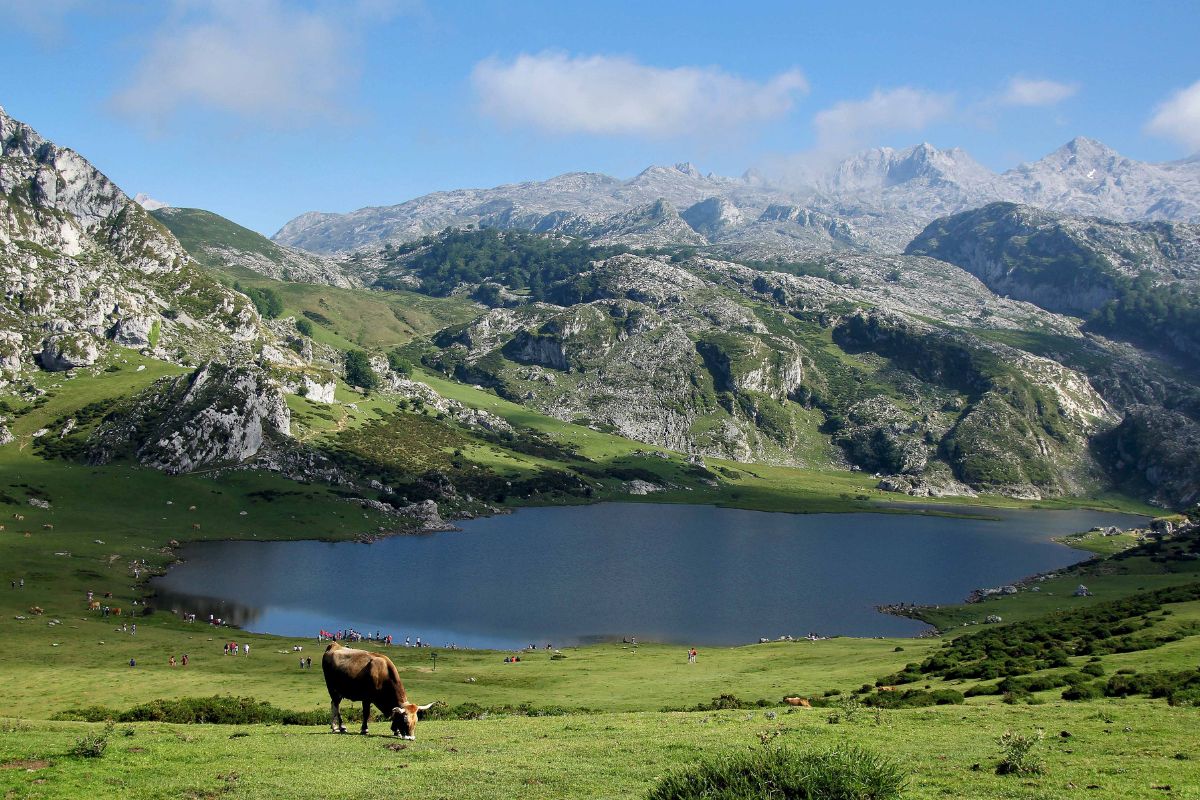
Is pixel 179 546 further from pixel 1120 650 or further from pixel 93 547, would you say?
pixel 1120 650

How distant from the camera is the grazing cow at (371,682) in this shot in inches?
1137

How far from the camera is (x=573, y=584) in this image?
140 m

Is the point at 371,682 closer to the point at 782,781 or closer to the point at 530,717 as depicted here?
the point at 530,717

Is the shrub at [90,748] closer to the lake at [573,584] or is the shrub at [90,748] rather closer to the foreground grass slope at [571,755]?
the foreground grass slope at [571,755]

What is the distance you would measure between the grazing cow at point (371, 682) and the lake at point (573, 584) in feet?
252

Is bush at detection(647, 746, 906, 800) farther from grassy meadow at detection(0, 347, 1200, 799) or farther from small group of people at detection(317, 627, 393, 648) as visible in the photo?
small group of people at detection(317, 627, 393, 648)

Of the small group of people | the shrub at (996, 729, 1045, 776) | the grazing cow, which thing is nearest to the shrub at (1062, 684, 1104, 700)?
the shrub at (996, 729, 1045, 776)

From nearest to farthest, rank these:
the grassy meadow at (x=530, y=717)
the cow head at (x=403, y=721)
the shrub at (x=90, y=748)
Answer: the grassy meadow at (x=530, y=717)
the shrub at (x=90, y=748)
the cow head at (x=403, y=721)

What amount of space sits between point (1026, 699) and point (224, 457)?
193 m

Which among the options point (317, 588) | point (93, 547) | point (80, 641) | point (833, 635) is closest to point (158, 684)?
point (80, 641)

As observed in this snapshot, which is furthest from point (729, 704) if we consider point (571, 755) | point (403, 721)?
point (403, 721)

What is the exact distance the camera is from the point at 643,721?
36500mm

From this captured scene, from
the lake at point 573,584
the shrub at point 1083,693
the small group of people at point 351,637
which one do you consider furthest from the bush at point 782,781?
the lake at point 573,584

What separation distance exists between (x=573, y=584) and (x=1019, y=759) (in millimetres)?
119487
